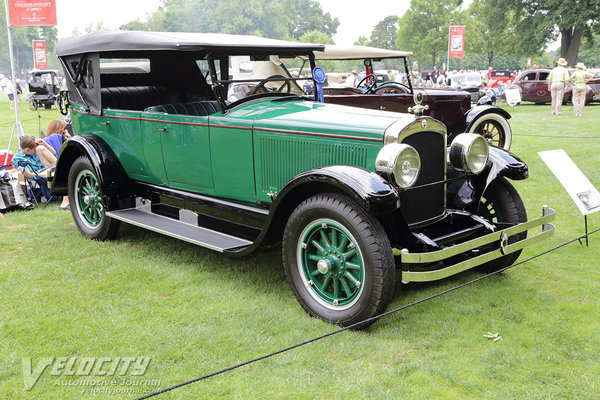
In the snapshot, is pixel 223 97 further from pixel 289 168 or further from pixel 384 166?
pixel 384 166

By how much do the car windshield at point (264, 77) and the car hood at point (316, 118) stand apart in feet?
0.67

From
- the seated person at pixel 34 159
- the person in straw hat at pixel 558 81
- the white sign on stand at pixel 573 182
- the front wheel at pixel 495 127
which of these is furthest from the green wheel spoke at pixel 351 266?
the person in straw hat at pixel 558 81

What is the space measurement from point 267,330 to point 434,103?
259 inches

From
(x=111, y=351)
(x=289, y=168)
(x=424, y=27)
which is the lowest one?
(x=111, y=351)

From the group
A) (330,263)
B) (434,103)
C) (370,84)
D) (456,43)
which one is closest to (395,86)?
(370,84)

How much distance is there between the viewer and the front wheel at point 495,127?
29.3ft

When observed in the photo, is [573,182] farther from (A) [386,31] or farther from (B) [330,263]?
(A) [386,31]

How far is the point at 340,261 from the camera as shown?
11.0 feet

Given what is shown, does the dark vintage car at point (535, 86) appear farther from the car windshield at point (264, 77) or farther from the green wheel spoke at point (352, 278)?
the green wheel spoke at point (352, 278)

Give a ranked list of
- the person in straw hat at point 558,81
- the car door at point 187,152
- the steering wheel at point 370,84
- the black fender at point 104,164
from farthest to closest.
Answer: the person in straw hat at point 558,81
the steering wheel at point 370,84
the black fender at point 104,164
the car door at point 187,152

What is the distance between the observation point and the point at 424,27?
54.3 metres

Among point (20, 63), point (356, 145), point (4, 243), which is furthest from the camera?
point (20, 63)

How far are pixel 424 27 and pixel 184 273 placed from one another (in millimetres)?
55026

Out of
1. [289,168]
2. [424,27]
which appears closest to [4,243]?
[289,168]
